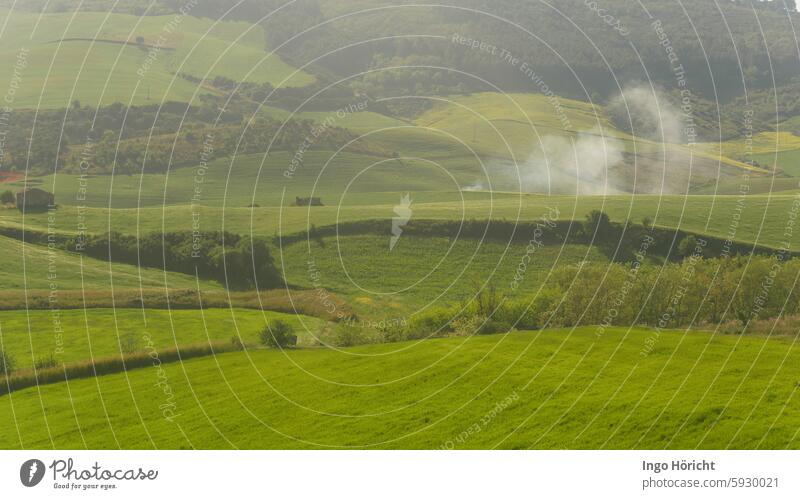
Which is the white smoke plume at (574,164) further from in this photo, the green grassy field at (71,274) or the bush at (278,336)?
the bush at (278,336)

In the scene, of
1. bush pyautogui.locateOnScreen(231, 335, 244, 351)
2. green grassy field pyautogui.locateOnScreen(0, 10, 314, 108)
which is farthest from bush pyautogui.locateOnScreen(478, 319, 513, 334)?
green grassy field pyautogui.locateOnScreen(0, 10, 314, 108)

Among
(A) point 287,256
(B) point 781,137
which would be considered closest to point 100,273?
(A) point 287,256

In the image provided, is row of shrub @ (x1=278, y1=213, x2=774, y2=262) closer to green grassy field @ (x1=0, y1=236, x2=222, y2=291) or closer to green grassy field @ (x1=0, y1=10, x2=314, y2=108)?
green grassy field @ (x1=0, y1=236, x2=222, y2=291)

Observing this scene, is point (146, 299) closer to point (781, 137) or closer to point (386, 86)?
point (386, 86)
